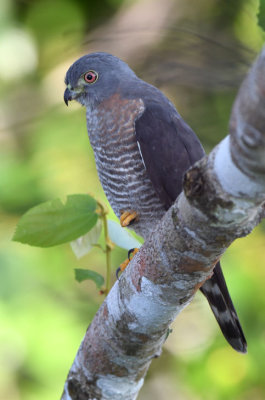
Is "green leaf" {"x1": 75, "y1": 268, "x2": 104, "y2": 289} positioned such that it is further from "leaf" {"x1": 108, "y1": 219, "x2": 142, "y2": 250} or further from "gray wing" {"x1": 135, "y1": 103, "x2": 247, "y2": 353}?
"gray wing" {"x1": 135, "y1": 103, "x2": 247, "y2": 353}

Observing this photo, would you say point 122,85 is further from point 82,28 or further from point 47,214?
point 82,28

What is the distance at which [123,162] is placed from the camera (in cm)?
235

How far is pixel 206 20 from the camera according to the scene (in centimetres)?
358

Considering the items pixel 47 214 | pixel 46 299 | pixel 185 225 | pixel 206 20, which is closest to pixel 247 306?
pixel 46 299

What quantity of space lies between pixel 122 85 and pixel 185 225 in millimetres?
1364

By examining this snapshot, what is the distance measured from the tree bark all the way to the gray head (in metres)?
1.12

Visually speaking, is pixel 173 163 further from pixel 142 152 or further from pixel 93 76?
pixel 93 76

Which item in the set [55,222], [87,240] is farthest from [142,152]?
[55,222]

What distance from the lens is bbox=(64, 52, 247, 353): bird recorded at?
222cm

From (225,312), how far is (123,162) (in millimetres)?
667

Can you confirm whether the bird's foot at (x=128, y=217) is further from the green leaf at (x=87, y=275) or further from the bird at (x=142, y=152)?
the green leaf at (x=87, y=275)

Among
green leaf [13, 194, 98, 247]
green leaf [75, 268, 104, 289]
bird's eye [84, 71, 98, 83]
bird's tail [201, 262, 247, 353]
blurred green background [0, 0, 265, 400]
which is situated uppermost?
green leaf [13, 194, 98, 247]

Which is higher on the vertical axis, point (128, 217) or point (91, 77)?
point (91, 77)

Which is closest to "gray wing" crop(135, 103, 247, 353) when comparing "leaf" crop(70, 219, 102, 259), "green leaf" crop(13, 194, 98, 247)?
"leaf" crop(70, 219, 102, 259)
